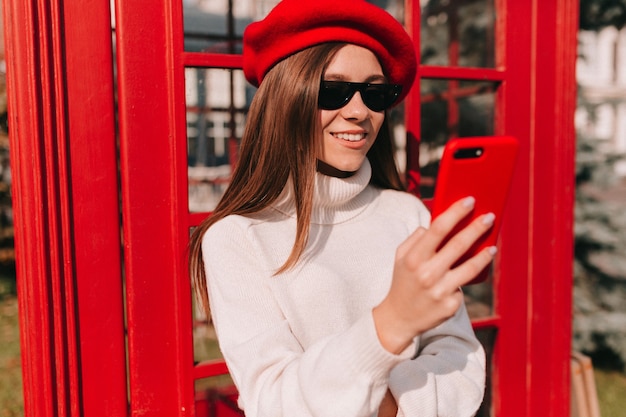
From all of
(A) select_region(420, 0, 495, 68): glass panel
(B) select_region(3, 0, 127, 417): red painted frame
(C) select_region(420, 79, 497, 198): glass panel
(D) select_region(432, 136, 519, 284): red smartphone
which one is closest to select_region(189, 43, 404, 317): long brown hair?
(B) select_region(3, 0, 127, 417): red painted frame

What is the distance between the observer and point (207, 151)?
5.98ft

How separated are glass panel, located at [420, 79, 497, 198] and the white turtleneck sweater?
867 mm

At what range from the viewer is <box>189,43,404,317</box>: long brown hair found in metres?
1.15

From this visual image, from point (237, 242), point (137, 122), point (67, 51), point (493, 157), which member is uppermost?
point (67, 51)

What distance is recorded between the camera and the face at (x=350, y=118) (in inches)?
46.1

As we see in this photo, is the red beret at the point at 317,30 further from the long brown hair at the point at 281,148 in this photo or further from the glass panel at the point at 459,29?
the glass panel at the point at 459,29

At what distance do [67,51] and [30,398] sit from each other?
827 millimetres

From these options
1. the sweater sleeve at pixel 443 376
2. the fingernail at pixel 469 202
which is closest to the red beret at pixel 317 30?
the fingernail at pixel 469 202

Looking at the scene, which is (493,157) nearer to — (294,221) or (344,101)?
(344,101)

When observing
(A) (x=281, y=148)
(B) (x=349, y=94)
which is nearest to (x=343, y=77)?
(B) (x=349, y=94)

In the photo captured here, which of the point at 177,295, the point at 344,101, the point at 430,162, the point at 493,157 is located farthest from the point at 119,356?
the point at 430,162

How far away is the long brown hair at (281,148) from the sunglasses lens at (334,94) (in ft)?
0.07

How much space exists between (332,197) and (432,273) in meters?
0.54

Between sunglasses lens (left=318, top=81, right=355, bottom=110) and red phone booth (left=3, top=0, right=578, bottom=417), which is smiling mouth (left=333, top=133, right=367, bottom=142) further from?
red phone booth (left=3, top=0, right=578, bottom=417)
